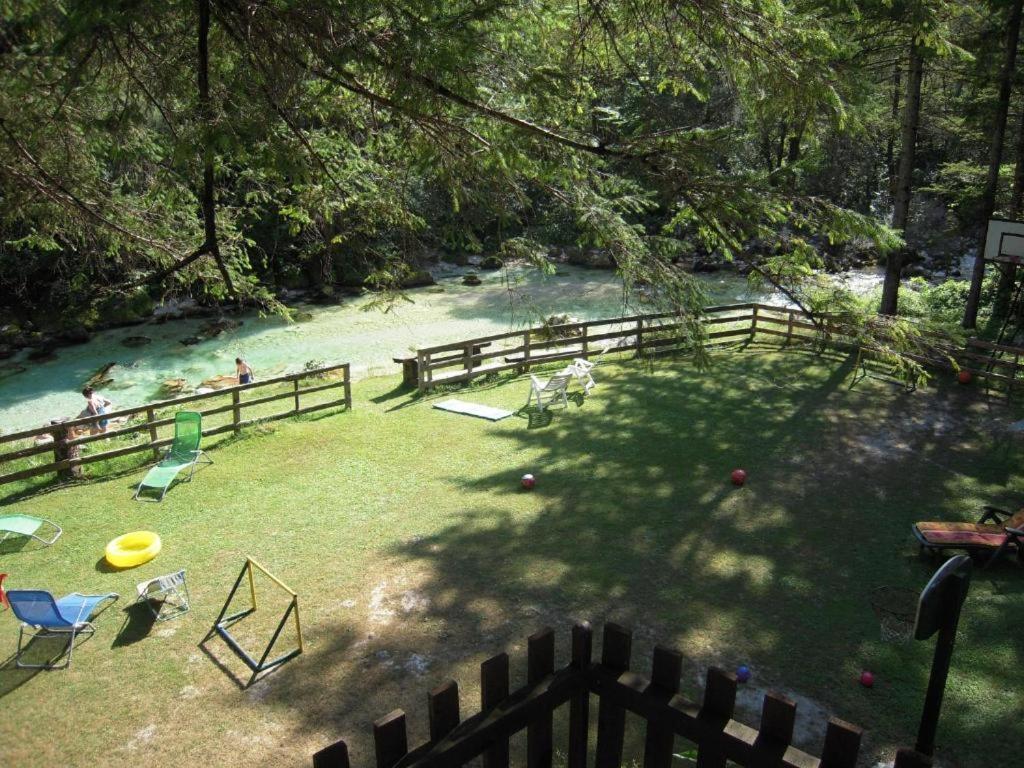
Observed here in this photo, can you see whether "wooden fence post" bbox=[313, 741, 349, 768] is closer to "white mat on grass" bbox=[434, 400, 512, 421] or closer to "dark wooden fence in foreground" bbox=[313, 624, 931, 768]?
"dark wooden fence in foreground" bbox=[313, 624, 931, 768]

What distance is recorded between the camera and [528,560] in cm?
721

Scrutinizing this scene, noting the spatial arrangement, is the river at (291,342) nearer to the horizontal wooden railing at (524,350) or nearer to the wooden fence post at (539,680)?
the horizontal wooden railing at (524,350)

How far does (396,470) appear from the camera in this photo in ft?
32.0

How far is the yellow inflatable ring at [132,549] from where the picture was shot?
24.7 feet

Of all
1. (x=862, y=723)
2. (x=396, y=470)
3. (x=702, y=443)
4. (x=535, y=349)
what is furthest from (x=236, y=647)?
A: (x=535, y=349)

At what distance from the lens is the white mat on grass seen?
11555 mm

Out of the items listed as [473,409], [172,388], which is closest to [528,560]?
[473,409]

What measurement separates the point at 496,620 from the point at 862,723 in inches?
110

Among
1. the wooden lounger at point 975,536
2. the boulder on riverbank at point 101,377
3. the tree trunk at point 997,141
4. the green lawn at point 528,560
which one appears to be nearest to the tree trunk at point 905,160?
the tree trunk at point 997,141

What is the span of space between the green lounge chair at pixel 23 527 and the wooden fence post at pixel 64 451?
1.59 meters

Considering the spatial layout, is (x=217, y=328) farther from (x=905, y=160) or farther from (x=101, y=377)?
(x=905, y=160)

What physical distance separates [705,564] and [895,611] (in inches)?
64.3

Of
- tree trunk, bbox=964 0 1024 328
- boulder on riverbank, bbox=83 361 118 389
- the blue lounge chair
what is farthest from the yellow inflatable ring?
tree trunk, bbox=964 0 1024 328

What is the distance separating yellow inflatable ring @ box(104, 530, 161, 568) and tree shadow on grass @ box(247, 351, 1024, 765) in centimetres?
251
